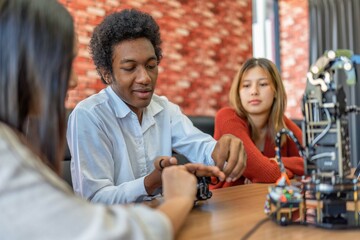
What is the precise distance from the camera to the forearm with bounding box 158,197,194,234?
67 centimetres

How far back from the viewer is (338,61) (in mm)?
889

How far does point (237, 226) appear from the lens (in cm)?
84

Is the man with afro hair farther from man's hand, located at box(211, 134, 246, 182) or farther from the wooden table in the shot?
the wooden table

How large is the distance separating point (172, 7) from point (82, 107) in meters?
2.46

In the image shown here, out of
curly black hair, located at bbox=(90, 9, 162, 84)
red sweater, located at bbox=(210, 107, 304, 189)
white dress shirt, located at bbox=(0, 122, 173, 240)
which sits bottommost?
red sweater, located at bbox=(210, 107, 304, 189)

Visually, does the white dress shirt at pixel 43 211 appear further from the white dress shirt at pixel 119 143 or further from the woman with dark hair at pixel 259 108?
the woman with dark hair at pixel 259 108

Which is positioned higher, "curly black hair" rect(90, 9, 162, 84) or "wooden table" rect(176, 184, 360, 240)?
"curly black hair" rect(90, 9, 162, 84)

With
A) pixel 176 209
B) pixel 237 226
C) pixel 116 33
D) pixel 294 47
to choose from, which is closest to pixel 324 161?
pixel 237 226

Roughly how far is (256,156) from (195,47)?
2.16m

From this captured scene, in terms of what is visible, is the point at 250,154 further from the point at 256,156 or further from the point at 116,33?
the point at 116,33

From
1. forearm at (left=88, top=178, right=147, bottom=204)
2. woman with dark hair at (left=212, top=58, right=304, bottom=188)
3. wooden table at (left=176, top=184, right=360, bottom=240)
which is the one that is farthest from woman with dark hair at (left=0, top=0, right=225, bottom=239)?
woman with dark hair at (left=212, top=58, right=304, bottom=188)

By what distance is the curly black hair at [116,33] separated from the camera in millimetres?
1511

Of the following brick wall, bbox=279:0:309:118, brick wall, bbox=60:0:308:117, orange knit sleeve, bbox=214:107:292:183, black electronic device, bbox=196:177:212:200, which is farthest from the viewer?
brick wall, bbox=279:0:309:118

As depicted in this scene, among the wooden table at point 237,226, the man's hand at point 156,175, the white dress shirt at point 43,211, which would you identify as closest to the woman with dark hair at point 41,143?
the white dress shirt at point 43,211
